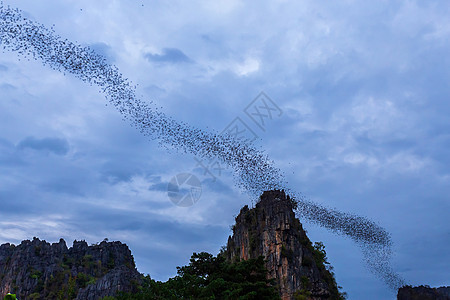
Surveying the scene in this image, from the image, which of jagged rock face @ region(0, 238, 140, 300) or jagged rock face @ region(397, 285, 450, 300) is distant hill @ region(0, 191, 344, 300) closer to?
jagged rock face @ region(0, 238, 140, 300)

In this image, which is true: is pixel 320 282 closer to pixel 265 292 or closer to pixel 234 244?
pixel 234 244

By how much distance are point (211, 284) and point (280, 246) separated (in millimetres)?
36618

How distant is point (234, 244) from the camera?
250ft

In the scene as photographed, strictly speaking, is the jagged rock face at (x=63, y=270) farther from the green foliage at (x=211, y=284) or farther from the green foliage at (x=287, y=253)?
the green foliage at (x=211, y=284)

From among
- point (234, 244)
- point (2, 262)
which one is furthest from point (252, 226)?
point (2, 262)

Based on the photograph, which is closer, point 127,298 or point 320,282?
point 127,298

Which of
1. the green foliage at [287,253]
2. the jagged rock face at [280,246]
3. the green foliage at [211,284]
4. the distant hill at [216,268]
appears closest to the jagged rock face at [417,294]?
the distant hill at [216,268]

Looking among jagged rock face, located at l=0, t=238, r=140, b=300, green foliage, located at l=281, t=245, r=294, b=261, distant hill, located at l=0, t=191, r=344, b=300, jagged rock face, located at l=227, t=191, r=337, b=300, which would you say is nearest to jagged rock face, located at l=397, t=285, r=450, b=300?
distant hill, located at l=0, t=191, r=344, b=300

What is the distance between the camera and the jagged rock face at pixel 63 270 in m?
90.6

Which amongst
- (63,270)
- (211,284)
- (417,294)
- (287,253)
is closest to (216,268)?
(211,284)

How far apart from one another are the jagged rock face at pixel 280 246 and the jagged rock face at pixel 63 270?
1315 inches

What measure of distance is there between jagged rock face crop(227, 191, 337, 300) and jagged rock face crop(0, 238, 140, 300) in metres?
33.4

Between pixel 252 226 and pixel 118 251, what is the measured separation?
248 ft

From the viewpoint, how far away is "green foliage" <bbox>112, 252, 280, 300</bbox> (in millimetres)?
28391
